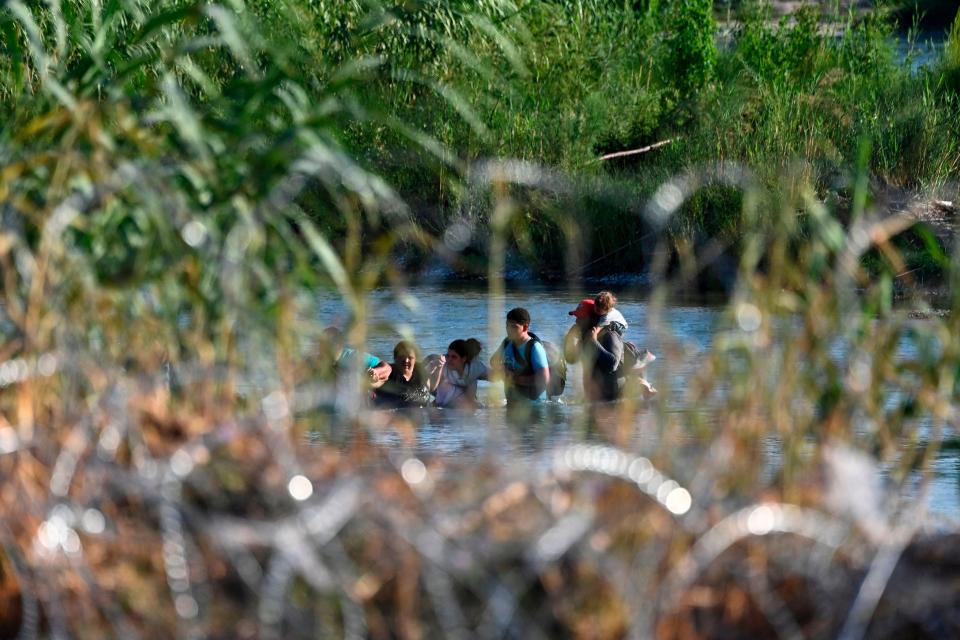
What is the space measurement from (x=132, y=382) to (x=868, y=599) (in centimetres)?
127

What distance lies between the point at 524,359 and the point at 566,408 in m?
1.37

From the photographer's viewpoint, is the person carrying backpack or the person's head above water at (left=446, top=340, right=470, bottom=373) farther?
the person's head above water at (left=446, top=340, right=470, bottom=373)

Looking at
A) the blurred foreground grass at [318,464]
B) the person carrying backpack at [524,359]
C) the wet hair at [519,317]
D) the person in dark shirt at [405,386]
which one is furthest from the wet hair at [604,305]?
the blurred foreground grass at [318,464]

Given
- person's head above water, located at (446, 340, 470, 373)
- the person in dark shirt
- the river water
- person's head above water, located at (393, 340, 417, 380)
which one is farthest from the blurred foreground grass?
person's head above water, located at (446, 340, 470, 373)

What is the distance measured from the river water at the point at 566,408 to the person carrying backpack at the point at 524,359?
255 mm

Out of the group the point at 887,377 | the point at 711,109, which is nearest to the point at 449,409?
the point at 887,377

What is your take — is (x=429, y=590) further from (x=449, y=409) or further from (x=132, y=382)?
(x=449, y=409)

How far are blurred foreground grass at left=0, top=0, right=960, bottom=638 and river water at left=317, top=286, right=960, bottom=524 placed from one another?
0.04 meters

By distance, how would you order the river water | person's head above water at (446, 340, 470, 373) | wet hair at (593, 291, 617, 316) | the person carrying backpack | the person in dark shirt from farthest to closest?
wet hair at (593, 291, 617, 316)
person's head above water at (446, 340, 470, 373)
the person carrying backpack
the person in dark shirt
the river water

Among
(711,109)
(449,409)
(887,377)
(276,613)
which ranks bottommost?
(449,409)

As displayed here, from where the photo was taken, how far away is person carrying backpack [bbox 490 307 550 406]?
1198cm

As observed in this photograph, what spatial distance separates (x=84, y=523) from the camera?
2.56 meters

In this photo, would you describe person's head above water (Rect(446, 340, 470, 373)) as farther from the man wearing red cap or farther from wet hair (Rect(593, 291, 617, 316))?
wet hair (Rect(593, 291, 617, 316))

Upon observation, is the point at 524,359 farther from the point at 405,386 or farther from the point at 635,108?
the point at 635,108
